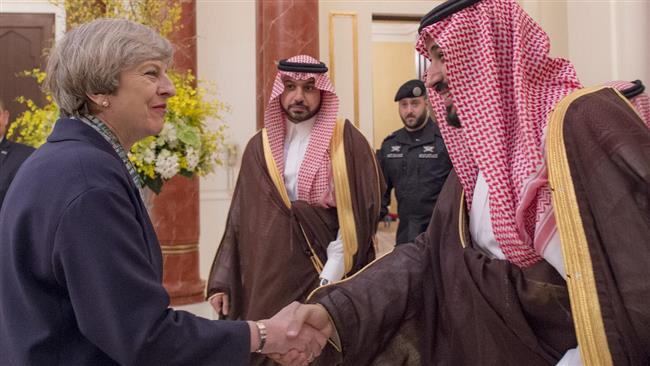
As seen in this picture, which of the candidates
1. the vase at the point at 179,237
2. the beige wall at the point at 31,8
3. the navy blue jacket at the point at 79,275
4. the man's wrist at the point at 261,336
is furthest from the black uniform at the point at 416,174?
the beige wall at the point at 31,8

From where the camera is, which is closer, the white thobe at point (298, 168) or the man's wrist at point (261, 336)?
the man's wrist at point (261, 336)

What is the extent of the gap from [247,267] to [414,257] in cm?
156

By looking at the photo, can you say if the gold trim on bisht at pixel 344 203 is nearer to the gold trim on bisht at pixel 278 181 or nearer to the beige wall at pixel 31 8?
the gold trim on bisht at pixel 278 181

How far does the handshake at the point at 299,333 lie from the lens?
1.86m

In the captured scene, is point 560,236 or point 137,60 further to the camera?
point 137,60

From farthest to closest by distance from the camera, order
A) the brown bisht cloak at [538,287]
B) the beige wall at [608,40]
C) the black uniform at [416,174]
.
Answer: the black uniform at [416,174] < the beige wall at [608,40] < the brown bisht cloak at [538,287]

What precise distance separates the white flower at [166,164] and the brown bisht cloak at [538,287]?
147 cm

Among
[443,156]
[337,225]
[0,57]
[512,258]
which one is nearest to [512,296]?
[512,258]

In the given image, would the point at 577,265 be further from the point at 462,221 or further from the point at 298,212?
the point at 298,212

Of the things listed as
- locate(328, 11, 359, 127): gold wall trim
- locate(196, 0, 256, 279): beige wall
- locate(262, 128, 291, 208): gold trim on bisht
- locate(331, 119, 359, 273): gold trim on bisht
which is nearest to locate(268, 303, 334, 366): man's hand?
locate(331, 119, 359, 273): gold trim on bisht

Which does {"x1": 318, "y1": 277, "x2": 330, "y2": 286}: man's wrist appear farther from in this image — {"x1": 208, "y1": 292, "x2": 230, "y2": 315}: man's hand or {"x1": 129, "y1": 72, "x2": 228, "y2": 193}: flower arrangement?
{"x1": 129, "y1": 72, "x2": 228, "y2": 193}: flower arrangement

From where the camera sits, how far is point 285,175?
3623 mm

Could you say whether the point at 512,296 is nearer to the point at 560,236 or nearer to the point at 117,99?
the point at 560,236

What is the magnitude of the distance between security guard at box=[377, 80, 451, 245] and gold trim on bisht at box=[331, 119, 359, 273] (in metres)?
1.28
